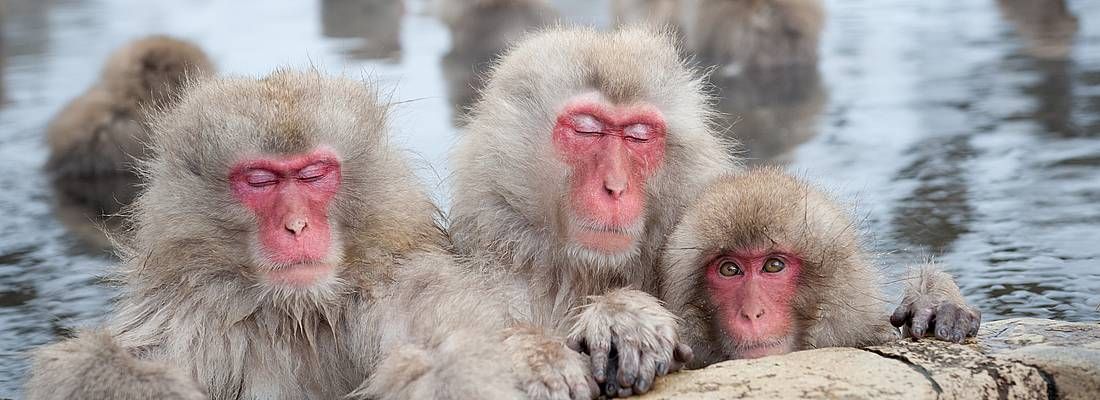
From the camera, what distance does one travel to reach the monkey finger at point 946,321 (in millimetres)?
4268

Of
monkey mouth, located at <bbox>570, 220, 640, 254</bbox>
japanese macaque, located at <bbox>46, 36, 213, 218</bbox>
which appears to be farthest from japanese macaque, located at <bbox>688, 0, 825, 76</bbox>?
monkey mouth, located at <bbox>570, 220, 640, 254</bbox>

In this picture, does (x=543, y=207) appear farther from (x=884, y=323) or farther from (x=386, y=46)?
(x=386, y=46)

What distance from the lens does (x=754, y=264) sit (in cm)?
419

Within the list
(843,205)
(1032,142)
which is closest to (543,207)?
(843,205)

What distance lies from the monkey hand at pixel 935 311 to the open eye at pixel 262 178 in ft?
6.47

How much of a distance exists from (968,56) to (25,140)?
6.69 m

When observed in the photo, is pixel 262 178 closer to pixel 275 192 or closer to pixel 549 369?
pixel 275 192

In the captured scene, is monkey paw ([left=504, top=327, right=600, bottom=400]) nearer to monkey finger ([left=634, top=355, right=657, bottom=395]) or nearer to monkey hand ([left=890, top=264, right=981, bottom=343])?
monkey finger ([left=634, top=355, right=657, bottom=395])

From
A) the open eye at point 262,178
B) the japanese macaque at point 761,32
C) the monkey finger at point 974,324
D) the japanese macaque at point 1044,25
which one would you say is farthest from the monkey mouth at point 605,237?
the japanese macaque at point 761,32

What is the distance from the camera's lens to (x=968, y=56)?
10500mm

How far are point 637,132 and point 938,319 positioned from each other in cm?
108

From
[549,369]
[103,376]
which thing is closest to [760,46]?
[549,369]

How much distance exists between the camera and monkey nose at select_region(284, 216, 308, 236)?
12.5 feet

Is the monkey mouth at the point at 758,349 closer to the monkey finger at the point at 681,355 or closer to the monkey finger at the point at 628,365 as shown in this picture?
the monkey finger at the point at 681,355
